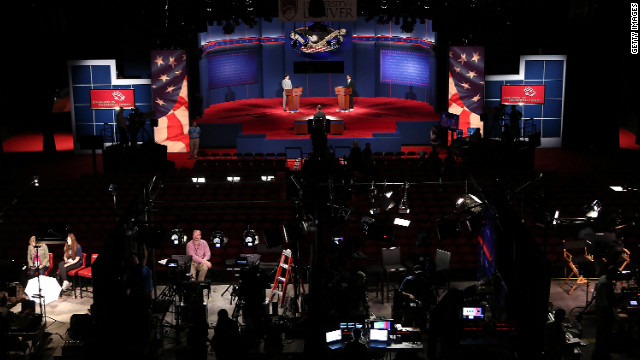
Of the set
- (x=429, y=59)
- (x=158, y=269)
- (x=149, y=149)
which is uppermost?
(x=429, y=59)

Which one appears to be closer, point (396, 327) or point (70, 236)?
point (396, 327)

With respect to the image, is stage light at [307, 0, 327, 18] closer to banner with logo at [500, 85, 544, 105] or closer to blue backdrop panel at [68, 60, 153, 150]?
blue backdrop panel at [68, 60, 153, 150]

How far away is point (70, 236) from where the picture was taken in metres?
13.3

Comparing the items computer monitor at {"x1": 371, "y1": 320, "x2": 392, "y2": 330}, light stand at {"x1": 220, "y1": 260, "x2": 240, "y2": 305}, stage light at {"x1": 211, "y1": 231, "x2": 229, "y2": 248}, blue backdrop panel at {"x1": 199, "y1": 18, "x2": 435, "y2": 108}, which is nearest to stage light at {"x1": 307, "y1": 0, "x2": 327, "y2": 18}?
stage light at {"x1": 211, "y1": 231, "x2": 229, "y2": 248}

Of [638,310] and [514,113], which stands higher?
[514,113]

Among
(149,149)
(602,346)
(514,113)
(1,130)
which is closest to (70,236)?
(149,149)

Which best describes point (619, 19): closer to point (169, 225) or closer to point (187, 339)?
point (169, 225)

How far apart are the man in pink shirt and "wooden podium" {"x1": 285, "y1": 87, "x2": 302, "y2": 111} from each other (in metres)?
12.4

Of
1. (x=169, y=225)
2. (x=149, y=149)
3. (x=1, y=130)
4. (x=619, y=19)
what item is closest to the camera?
(x=169, y=225)

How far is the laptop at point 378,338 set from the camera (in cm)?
982

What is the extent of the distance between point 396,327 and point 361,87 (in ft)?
63.7

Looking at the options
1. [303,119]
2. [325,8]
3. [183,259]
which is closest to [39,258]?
[183,259]

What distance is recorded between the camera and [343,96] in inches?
990

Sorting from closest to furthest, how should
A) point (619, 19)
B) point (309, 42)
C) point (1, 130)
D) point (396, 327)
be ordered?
1. point (396, 327)
2. point (619, 19)
3. point (1, 130)
4. point (309, 42)
